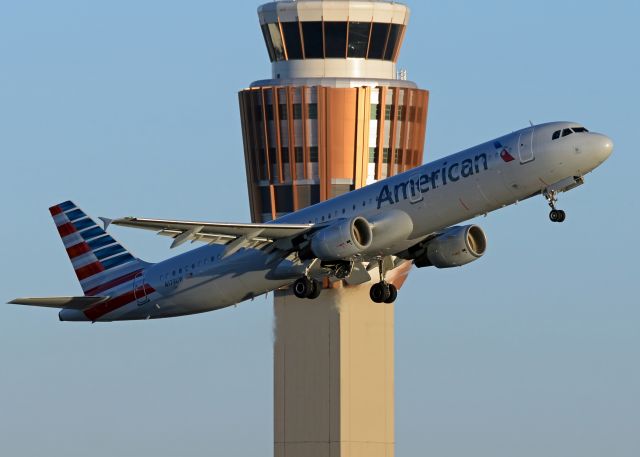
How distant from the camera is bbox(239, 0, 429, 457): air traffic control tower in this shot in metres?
174

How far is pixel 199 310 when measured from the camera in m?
134

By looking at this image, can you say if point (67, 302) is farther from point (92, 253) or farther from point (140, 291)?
point (92, 253)

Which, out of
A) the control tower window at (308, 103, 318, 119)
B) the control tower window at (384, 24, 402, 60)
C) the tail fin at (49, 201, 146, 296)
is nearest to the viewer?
the tail fin at (49, 201, 146, 296)

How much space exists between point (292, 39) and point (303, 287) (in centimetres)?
5250

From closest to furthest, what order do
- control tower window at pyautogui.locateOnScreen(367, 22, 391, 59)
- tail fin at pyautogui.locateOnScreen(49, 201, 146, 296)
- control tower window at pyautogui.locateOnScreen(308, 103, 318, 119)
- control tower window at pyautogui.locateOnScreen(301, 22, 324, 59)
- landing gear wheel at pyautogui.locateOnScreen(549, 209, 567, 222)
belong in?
landing gear wheel at pyautogui.locateOnScreen(549, 209, 567, 222) < tail fin at pyautogui.locateOnScreen(49, 201, 146, 296) < control tower window at pyautogui.locateOnScreen(301, 22, 324, 59) < control tower window at pyautogui.locateOnScreen(367, 22, 391, 59) < control tower window at pyautogui.locateOnScreen(308, 103, 318, 119)

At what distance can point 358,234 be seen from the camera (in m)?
122

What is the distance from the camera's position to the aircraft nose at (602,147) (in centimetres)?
11888

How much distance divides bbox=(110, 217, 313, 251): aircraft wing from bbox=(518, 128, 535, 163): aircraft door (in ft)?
39.6

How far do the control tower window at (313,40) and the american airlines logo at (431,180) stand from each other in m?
51.6

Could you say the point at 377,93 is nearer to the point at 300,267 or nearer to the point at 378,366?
the point at 378,366

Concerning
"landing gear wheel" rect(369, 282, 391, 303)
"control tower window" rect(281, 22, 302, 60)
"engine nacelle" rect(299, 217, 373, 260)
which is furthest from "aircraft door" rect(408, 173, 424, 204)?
"control tower window" rect(281, 22, 302, 60)

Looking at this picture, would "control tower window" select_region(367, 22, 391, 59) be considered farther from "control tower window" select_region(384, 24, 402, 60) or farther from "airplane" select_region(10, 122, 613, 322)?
"airplane" select_region(10, 122, 613, 322)

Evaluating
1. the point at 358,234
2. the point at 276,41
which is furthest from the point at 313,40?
the point at 358,234

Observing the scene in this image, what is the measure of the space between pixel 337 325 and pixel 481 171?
5426 cm
